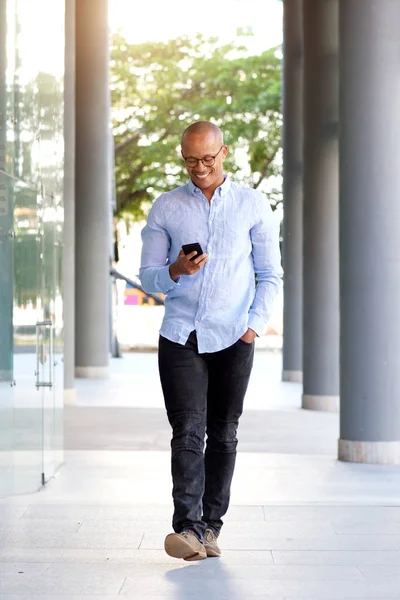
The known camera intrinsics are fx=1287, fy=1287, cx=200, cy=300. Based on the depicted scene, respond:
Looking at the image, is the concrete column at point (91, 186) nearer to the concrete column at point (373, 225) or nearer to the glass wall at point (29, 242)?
the concrete column at point (373, 225)

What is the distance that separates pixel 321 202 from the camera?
16203 mm

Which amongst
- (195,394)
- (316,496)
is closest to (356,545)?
(195,394)

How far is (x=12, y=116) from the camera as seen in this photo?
802 cm

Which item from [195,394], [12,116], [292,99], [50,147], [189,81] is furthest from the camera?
[189,81]

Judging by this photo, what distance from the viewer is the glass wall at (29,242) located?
789cm

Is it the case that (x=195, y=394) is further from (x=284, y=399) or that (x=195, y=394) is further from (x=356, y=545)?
(x=284, y=399)

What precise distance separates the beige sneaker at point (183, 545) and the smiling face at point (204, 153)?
5.19 feet

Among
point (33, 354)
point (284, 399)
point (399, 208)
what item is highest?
point (399, 208)

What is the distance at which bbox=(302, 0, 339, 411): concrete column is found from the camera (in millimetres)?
15977

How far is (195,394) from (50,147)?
4.00 meters

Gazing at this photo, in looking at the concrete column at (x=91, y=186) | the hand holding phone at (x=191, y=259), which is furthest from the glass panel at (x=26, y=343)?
the concrete column at (x=91, y=186)

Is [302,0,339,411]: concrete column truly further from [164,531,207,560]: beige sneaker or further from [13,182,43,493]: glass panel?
[164,531,207,560]: beige sneaker

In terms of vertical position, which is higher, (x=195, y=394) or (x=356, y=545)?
(x=195, y=394)

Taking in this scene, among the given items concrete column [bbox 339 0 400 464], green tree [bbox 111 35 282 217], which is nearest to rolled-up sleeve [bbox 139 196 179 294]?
concrete column [bbox 339 0 400 464]
